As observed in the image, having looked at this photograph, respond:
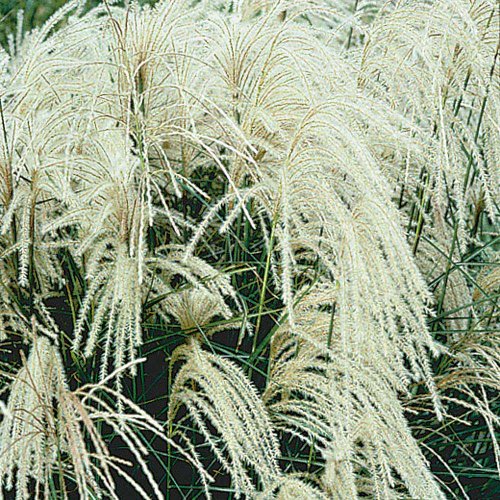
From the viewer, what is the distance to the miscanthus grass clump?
1204 mm

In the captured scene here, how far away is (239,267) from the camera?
153 cm

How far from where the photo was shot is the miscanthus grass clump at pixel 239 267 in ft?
3.95

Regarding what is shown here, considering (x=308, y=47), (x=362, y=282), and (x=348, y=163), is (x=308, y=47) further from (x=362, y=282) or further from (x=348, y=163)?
(x=362, y=282)

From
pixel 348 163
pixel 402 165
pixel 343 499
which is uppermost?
pixel 348 163

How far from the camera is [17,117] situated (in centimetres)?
143

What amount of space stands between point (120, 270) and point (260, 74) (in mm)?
407

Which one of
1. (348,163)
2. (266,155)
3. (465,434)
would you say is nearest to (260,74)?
(266,155)

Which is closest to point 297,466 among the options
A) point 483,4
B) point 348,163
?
point 348,163

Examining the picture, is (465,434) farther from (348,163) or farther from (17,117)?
(17,117)

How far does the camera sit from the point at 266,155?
4.83 feet

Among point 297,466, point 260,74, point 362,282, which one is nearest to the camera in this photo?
point 362,282

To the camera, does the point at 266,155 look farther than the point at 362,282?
Yes

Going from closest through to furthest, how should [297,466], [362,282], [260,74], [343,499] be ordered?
[362,282], [343,499], [260,74], [297,466]

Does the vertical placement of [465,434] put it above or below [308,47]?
below
